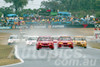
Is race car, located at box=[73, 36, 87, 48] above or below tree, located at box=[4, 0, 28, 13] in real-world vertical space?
below

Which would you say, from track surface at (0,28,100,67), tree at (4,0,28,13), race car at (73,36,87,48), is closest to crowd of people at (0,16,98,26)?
tree at (4,0,28,13)

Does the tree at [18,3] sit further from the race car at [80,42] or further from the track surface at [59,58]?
the track surface at [59,58]

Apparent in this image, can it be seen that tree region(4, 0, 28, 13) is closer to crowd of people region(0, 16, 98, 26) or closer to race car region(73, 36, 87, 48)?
crowd of people region(0, 16, 98, 26)

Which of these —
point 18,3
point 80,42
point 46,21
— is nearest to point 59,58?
point 80,42

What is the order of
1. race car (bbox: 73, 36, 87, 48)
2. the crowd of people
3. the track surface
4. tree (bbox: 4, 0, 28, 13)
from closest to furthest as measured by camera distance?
the track surface < race car (bbox: 73, 36, 87, 48) < the crowd of people < tree (bbox: 4, 0, 28, 13)

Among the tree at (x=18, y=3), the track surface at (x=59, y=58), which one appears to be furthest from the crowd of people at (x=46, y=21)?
the track surface at (x=59, y=58)

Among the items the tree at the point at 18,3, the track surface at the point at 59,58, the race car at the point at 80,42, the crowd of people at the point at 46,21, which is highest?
the tree at the point at 18,3

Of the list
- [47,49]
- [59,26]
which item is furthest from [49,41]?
[59,26]

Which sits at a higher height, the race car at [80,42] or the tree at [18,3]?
the tree at [18,3]

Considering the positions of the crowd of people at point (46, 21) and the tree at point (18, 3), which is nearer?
the crowd of people at point (46, 21)

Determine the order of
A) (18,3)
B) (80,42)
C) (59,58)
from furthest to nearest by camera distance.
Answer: (18,3) < (80,42) < (59,58)

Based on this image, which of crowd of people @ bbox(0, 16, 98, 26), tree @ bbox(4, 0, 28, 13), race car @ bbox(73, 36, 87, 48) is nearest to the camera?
race car @ bbox(73, 36, 87, 48)

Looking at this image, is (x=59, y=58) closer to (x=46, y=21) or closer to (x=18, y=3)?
(x=46, y=21)

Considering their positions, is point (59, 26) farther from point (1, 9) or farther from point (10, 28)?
point (1, 9)
